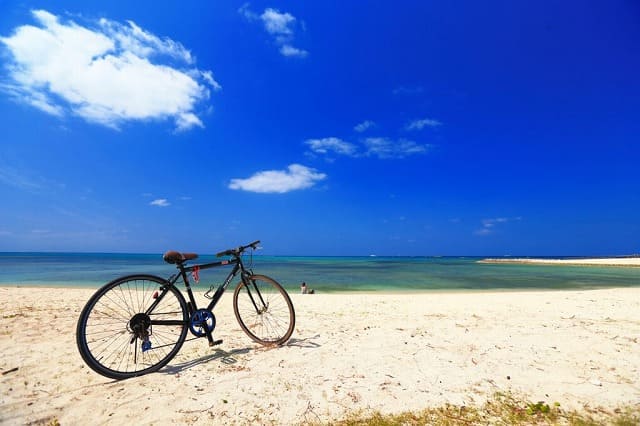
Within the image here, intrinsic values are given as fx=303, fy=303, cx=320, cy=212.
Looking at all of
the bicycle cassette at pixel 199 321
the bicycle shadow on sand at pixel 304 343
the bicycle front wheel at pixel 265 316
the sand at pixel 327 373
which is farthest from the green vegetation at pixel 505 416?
the bicycle cassette at pixel 199 321

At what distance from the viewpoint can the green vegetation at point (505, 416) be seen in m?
2.97

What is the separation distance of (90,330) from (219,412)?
5827 mm

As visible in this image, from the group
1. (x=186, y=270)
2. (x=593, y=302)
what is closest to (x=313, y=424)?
(x=186, y=270)

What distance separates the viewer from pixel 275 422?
2.99 meters

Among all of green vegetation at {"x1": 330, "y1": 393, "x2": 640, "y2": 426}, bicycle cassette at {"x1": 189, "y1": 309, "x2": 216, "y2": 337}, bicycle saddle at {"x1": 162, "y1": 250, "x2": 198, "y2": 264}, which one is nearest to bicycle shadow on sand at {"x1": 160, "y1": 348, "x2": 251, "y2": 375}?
bicycle cassette at {"x1": 189, "y1": 309, "x2": 216, "y2": 337}

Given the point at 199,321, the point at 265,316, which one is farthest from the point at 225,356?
the point at 265,316

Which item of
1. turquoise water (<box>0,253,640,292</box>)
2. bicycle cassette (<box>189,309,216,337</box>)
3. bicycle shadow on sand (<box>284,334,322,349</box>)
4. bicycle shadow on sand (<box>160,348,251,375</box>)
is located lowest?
turquoise water (<box>0,253,640,292</box>)

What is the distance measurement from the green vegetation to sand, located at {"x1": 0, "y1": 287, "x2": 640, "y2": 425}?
130mm

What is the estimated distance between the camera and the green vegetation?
2971 mm

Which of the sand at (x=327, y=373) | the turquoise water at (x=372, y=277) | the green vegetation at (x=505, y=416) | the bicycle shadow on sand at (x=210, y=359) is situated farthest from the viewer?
the turquoise water at (x=372, y=277)

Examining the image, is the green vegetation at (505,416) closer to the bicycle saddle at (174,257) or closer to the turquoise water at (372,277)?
the bicycle saddle at (174,257)

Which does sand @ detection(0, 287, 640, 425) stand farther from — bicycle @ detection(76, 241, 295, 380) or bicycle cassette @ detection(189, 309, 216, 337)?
bicycle cassette @ detection(189, 309, 216, 337)

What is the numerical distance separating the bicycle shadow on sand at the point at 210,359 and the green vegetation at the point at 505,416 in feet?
7.39

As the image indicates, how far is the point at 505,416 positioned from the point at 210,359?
387 cm
